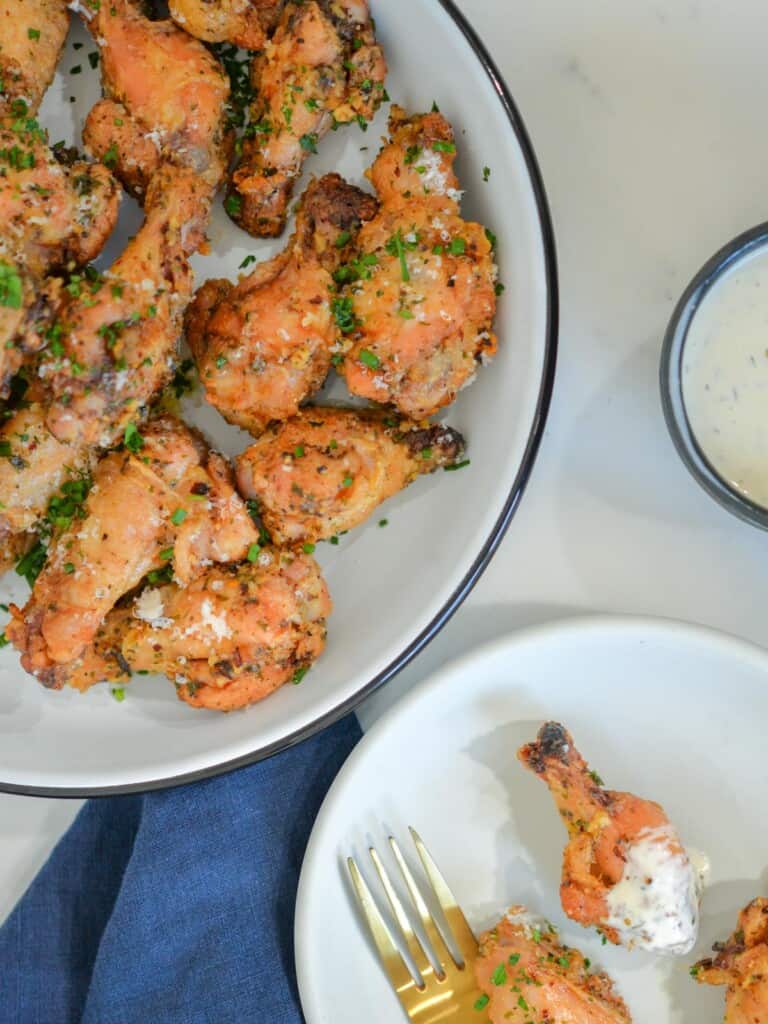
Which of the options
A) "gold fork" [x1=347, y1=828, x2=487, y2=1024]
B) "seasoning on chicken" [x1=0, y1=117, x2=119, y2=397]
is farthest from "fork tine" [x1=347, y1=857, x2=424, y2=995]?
"seasoning on chicken" [x1=0, y1=117, x2=119, y2=397]

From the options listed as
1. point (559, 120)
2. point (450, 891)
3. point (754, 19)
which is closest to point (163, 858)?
point (450, 891)

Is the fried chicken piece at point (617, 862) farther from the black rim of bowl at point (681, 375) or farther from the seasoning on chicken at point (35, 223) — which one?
the seasoning on chicken at point (35, 223)

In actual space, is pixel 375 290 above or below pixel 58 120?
below

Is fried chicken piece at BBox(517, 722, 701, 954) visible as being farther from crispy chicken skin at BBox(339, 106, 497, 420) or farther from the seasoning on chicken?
the seasoning on chicken

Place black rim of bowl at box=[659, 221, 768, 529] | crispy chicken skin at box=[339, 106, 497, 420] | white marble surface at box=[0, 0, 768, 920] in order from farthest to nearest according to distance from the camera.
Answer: white marble surface at box=[0, 0, 768, 920]
crispy chicken skin at box=[339, 106, 497, 420]
black rim of bowl at box=[659, 221, 768, 529]

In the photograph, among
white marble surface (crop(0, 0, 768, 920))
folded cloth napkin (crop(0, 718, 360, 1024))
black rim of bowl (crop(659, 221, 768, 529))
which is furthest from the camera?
folded cloth napkin (crop(0, 718, 360, 1024))

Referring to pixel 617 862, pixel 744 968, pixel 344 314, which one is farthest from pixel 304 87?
pixel 744 968

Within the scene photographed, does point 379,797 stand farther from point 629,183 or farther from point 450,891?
point 629,183
